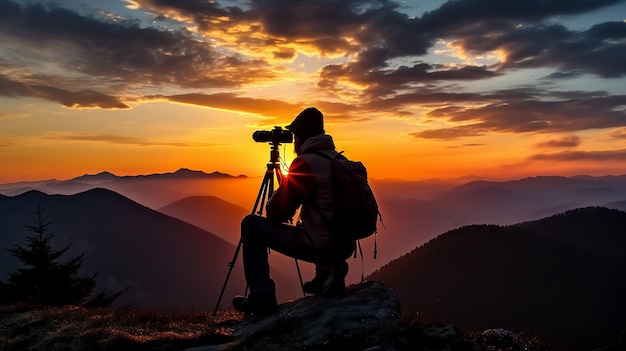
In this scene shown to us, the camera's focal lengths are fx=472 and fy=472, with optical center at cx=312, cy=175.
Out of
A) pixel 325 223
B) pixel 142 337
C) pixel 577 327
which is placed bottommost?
pixel 577 327

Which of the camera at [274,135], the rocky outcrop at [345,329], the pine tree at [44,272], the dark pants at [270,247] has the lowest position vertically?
the pine tree at [44,272]

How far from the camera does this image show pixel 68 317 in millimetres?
8797

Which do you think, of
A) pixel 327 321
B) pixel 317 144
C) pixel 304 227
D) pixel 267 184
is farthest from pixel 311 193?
pixel 267 184

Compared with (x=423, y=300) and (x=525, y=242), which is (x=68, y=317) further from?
(x=525, y=242)

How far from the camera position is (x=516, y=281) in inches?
6250

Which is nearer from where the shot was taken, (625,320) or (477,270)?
(625,320)

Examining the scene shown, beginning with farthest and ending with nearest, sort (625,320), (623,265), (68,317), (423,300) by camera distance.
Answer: (623,265)
(423,300)
(625,320)
(68,317)

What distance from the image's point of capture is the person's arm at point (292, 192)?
21.4ft

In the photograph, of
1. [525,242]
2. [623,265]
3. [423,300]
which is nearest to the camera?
[423,300]

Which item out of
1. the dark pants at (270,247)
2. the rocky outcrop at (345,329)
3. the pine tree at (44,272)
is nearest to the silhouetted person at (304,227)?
the dark pants at (270,247)

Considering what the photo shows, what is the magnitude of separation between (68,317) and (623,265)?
190 metres

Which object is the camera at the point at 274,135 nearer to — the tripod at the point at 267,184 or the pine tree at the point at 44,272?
the tripod at the point at 267,184

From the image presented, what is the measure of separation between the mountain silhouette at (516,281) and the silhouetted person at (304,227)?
13357 cm

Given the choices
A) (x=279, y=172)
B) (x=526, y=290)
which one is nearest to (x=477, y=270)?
(x=526, y=290)
